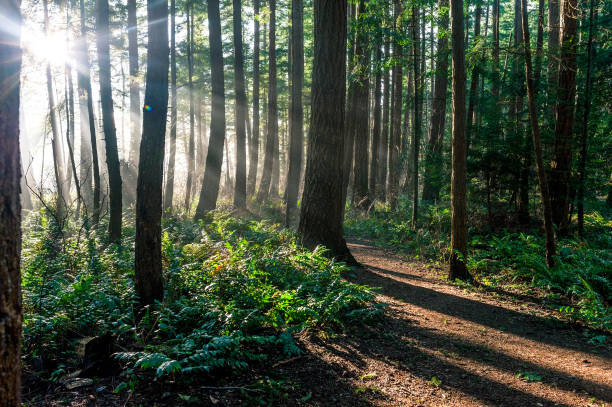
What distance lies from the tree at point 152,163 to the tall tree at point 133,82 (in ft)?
29.1

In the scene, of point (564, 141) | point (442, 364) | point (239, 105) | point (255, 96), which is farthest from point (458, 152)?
point (255, 96)

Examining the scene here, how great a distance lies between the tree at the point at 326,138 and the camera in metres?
7.73

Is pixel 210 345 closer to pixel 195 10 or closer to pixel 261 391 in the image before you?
pixel 261 391

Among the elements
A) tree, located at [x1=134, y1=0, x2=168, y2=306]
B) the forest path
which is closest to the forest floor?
the forest path

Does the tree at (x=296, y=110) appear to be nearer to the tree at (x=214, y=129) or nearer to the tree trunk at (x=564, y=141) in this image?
the tree at (x=214, y=129)

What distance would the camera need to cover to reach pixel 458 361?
4.38m

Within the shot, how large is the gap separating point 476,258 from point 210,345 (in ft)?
24.5

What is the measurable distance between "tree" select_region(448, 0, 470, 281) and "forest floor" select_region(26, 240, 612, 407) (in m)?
1.34

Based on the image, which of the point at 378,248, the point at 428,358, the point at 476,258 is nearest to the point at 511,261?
the point at 476,258

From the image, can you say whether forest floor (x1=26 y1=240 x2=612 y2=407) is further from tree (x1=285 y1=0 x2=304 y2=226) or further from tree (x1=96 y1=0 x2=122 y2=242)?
tree (x1=285 y1=0 x2=304 y2=226)

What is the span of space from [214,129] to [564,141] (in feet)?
35.9

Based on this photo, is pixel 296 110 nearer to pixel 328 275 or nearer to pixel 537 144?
pixel 537 144

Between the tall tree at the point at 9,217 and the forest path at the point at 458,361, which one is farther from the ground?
the tall tree at the point at 9,217

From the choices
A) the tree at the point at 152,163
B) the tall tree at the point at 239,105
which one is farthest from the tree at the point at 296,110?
the tree at the point at 152,163
